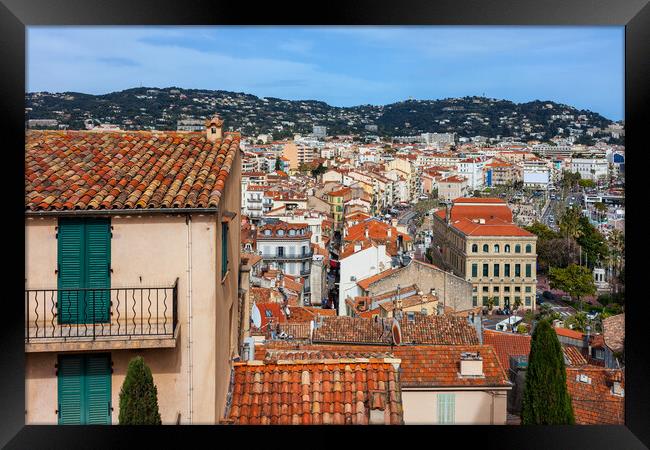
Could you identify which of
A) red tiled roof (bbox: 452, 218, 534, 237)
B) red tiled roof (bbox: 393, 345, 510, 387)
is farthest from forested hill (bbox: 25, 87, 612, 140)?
red tiled roof (bbox: 393, 345, 510, 387)

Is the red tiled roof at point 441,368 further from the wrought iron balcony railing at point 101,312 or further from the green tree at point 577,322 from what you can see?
the green tree at point 577,322

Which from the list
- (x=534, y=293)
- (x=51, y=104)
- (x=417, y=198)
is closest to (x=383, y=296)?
(x=534, y=293)

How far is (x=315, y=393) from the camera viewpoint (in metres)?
3.14

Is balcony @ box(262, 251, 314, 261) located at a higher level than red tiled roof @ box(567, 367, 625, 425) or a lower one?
higher

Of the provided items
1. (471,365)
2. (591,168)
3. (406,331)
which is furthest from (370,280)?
(591,168)

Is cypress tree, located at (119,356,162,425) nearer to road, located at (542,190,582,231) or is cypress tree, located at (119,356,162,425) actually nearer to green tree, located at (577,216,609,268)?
green tree, located at (577,216,609,268)

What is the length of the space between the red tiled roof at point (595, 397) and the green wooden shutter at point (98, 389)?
4.47m

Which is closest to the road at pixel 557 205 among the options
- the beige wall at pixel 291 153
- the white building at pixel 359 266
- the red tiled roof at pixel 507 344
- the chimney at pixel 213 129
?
the white building at pixel 359 266

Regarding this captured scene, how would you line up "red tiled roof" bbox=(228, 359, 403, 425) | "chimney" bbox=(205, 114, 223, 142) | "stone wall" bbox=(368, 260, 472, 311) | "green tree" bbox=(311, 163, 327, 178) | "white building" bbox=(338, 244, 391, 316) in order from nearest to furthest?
1. "red tiled roof" bbox=(228, 359, 403, 425)
2. "chimney" bbox=(205, 114, 223, 142)
3. "stone wall" bbox=(368, 260, 472, 311)
4. "white building" bbox=(338, 244, 391, 316)
5. "green tree" bbox=(311, 163, 327, 178)

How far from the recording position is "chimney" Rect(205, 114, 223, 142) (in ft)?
11.4

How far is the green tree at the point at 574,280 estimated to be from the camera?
2225 cm

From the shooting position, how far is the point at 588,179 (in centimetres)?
4425

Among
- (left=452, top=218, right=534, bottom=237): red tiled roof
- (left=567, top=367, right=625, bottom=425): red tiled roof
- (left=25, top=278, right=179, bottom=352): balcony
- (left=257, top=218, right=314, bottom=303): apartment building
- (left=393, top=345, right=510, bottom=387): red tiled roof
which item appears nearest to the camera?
(left=25, top=278, right=179, bottom=352): balcony

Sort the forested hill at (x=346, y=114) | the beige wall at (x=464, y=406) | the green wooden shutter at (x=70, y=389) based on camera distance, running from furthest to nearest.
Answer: the forested hill at (x=346, y=114), the beige wall at (x=464, y=406), the green wooden shutter at (x=70, y=389)
